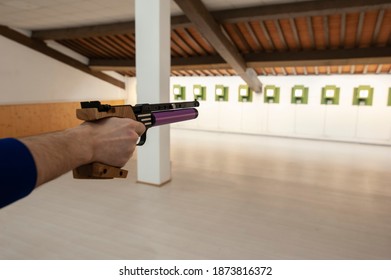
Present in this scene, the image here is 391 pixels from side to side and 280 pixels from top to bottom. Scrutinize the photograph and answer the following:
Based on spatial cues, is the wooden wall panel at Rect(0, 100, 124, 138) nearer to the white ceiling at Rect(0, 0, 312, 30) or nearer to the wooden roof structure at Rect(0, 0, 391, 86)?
the wooden roof structure at Rect(0, 0, 391, 86)

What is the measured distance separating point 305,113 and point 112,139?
8194 mm

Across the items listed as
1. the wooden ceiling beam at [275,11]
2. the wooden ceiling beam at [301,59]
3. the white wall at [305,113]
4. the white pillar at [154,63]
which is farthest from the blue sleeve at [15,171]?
the white wall at [305,113]

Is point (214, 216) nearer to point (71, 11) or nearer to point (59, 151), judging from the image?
point (59, 151)

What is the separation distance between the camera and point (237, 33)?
19.0 ft

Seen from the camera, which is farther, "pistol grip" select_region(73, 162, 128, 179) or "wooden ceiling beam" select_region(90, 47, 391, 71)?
"wooden ceiling beam" select_region(90, 47, 391, 71)

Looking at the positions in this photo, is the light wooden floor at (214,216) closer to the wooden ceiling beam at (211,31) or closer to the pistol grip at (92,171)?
the pistol grip at (92,171)

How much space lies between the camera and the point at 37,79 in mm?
7500

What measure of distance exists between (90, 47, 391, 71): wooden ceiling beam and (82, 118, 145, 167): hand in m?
6.16

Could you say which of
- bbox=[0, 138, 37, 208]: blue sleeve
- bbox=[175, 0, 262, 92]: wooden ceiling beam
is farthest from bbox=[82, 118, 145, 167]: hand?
bbox=[175, 0, 262, 92]: wooden ceiling beam

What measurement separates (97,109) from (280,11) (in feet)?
15.3

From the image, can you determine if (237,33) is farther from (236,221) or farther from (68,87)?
(68,87)

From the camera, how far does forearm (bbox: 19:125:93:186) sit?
648 mm

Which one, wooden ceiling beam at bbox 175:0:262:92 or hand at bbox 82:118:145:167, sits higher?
wooden ceiling beam at bbox 175:0:262:92
